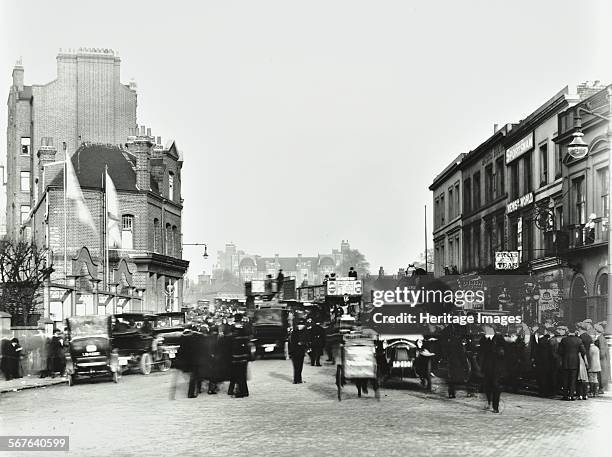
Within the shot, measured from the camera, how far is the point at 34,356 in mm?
31891

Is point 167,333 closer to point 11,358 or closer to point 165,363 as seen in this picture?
point 165,363

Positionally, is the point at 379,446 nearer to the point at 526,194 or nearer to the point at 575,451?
the point at 575,451

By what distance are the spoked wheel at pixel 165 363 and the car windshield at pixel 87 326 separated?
6.17m

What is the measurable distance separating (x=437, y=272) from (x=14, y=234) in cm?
3400

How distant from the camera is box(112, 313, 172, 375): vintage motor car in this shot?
30969mm

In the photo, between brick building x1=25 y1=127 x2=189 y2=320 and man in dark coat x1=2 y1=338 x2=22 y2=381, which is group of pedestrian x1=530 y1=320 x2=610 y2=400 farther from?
brick building x1=25 y1=127 x2=189 y2=320

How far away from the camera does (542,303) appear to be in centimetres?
3838

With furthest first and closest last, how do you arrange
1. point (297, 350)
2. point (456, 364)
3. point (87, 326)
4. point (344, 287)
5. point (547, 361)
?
point (344, 287) < point (87, 326) < point (297, 350) < point (547, 361) < point (456, 364)

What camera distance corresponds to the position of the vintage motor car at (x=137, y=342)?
30969mm

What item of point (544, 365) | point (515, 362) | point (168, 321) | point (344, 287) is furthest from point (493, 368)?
point (344, 287)

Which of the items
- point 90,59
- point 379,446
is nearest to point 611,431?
point 379,446

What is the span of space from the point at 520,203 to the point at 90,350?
25651 mm

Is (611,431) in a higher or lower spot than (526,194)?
lower

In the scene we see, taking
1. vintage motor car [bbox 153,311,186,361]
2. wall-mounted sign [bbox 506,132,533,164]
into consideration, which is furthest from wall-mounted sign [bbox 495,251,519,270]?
vintage motor car [bbox 153,311,186,361]
